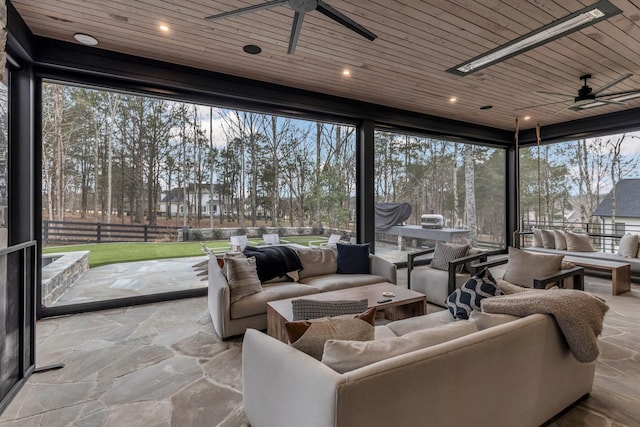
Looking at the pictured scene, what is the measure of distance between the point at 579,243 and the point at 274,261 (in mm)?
5769

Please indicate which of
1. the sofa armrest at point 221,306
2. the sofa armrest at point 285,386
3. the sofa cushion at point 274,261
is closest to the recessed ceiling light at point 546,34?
the sofa cushion at point 274,261

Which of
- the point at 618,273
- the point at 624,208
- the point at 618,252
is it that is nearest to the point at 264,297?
the point at 618,273

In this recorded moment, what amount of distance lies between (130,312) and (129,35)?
297 centimetres

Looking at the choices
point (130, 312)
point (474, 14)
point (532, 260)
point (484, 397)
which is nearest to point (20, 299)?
point (130, 312)

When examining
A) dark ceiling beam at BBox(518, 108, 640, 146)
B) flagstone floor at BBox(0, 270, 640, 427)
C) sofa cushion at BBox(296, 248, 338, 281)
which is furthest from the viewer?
dark ceiling beam at BBox(518, 108, 640, 146)

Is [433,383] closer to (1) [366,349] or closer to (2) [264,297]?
(1) [366,349]

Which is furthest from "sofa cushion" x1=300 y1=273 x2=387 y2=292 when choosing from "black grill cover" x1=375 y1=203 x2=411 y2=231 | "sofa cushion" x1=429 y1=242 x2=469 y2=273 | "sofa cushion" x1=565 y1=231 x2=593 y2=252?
"sofa cushion" x1=565 y1=231 x2=593 y2=252

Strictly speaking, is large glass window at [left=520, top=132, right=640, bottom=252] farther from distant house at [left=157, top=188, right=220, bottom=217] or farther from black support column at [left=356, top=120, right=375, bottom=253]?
distant house at [left=157, top=188, right=220, bottom=217]

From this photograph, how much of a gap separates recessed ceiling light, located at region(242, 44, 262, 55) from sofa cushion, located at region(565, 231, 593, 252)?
635 centimetres

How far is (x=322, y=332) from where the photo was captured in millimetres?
1404

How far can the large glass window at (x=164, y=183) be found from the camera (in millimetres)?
3664

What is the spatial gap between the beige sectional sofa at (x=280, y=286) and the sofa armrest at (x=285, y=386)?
1.31 metres

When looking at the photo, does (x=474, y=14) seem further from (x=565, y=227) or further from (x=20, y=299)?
(x=565, y=227)

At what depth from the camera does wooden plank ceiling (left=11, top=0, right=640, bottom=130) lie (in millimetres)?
2666
